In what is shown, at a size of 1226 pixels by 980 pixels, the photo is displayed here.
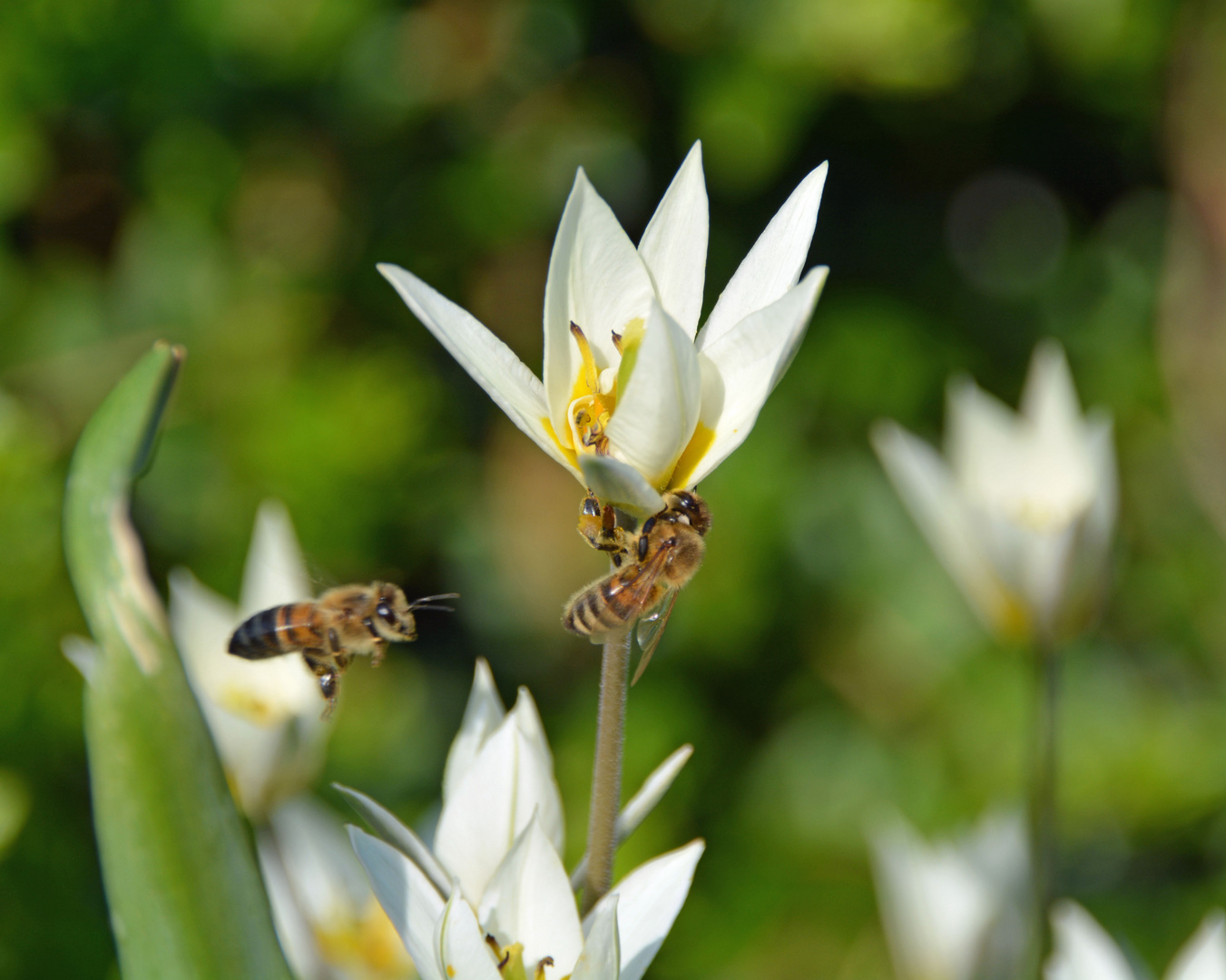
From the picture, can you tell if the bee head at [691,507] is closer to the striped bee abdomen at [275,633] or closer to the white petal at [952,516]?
the striped bee abdomen at [275,633]

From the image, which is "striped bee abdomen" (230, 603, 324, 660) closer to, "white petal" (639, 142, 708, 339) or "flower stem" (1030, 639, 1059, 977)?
"white petal" (639, 142, 708, 339)

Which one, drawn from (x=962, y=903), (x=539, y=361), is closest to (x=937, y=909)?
(x=962, y=903)

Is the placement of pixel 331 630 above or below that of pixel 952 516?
above

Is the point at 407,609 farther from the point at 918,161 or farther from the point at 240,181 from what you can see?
the point at 918,161

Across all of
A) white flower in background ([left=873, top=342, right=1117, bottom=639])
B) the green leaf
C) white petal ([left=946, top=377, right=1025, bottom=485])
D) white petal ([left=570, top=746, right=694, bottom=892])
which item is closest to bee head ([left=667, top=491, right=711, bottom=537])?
white petal ([left=570, top=746, right=694, bottom=892])

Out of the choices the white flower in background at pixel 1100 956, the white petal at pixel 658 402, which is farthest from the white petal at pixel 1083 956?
the white petal at pixel 658 402

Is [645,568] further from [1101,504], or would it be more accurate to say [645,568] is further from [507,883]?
[1101,504]

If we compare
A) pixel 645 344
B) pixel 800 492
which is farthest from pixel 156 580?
pixel 645 344
